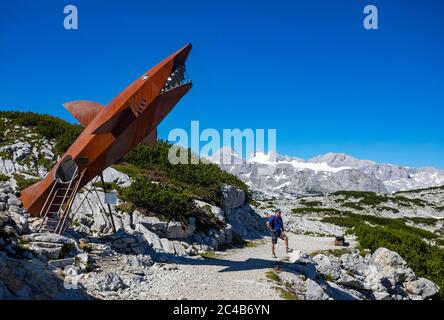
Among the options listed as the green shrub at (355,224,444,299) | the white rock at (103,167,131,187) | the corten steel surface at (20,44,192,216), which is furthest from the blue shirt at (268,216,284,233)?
the white rock at (103,167,131,187)

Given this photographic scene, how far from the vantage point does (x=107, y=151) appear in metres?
15.0

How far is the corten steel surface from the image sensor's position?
45.7ft

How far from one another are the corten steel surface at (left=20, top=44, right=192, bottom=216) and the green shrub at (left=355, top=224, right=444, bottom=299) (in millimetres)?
18681

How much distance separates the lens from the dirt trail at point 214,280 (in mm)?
11430

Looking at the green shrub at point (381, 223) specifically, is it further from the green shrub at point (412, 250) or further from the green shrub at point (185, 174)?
the green shrub at point (185, 174)

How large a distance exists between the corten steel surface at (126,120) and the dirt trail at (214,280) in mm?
5232

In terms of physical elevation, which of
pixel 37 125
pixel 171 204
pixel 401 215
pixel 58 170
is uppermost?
pixel 37 125

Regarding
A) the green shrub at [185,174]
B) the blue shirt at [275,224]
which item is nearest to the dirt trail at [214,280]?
the blue shirt at [275,224]

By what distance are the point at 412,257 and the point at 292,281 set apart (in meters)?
14.8

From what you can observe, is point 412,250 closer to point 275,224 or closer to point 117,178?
point 275,224

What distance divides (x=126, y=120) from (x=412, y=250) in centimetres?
2145

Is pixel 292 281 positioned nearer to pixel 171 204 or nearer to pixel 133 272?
pixel 133 272
